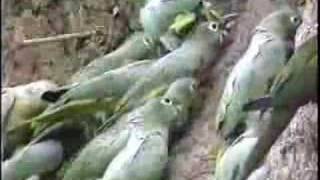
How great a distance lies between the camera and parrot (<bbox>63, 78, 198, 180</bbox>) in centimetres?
119

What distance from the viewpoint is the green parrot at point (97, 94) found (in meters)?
1.23

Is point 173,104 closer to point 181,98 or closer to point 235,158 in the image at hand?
point 181,98

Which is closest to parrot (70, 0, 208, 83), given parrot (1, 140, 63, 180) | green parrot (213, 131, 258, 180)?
parrot (1, 140, 63, 180)

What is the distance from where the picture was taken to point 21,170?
1.23 meters

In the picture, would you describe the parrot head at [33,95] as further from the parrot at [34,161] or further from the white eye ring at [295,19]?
the white eye ring at [295,19]

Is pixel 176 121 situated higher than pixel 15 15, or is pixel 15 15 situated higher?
pixel 15 15

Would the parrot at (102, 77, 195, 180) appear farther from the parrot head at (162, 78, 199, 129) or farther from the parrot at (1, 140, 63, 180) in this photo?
A: the parrot at (1, 140, 63, 180)

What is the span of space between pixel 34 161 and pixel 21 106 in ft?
0.28

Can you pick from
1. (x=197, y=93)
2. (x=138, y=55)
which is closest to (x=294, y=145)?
(x=197, y=93)

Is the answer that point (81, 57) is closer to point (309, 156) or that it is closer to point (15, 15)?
point (15, 15)

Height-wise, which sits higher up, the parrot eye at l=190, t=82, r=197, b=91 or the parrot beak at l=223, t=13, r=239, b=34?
the parrot beak at l=223, t=13, r=239, b=34

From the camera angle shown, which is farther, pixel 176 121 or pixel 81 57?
pixel 81 57

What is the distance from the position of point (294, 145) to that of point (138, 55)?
0.31m

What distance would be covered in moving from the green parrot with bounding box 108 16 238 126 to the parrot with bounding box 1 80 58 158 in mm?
118
